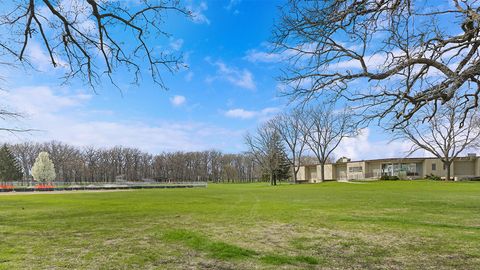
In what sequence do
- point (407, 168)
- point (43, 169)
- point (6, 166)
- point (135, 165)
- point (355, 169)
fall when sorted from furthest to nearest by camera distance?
point (135, 165) < point (6, 166) < point (355, 169) < point (43, 169) < point (407, 168)

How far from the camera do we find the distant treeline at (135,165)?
319 feet

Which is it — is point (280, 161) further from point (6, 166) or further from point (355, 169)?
point (6, 166)

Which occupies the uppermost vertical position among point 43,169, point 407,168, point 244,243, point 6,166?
point 244,243

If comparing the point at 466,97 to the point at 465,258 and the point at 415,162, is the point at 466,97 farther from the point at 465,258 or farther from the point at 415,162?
the point at 415,162

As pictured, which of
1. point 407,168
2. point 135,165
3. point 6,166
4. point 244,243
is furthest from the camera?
point 135,165

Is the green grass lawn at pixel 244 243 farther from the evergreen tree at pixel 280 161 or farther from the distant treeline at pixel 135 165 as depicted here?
the distant treeline at pixel 135 165

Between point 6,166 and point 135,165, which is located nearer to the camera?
point 6,166

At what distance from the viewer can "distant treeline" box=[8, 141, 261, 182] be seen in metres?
97.3

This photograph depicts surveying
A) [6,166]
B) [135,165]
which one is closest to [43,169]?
[6,166]

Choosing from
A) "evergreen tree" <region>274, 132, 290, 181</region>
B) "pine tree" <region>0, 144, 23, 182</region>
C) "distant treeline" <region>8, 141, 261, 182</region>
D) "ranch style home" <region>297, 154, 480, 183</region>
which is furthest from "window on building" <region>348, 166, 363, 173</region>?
"pine tree" <region>0, 144, 23, 182</region>

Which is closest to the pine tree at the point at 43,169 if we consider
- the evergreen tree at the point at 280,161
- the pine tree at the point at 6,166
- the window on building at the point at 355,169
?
the pine tree at the point at 6,166

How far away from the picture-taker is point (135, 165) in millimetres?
108375

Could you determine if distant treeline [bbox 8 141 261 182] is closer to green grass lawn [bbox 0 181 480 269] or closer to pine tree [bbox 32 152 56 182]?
pine tree [bbox 32 152 56 182]

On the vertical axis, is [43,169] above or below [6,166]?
below
